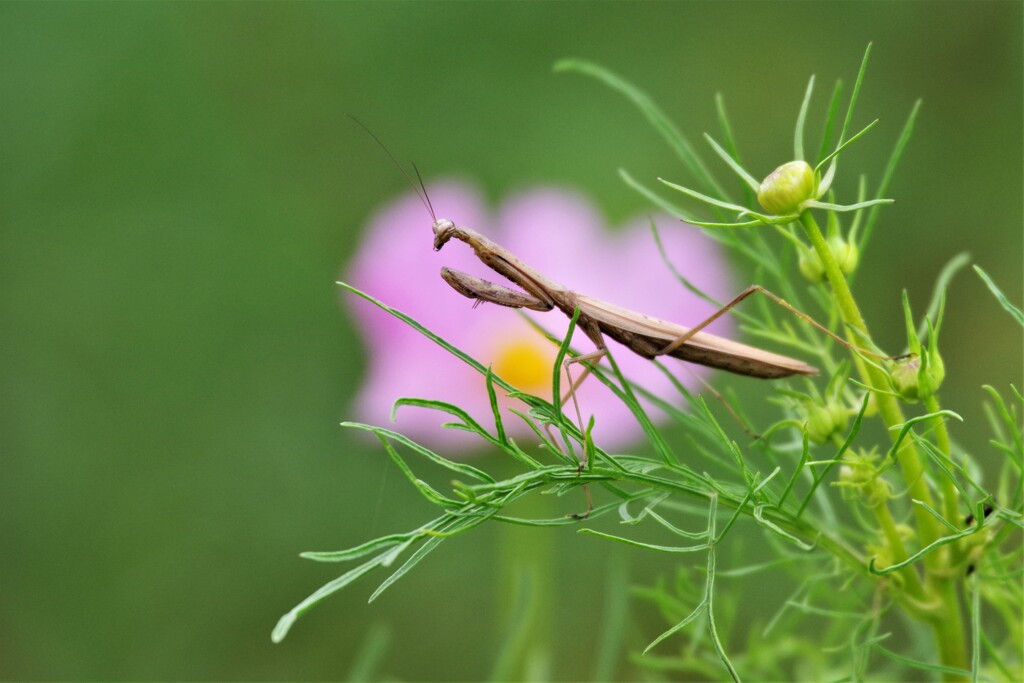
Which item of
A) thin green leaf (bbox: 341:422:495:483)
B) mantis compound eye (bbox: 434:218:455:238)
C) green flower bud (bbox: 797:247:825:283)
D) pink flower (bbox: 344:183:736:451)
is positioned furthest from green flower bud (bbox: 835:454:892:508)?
pink flower (bbox: 344:183:736:451)

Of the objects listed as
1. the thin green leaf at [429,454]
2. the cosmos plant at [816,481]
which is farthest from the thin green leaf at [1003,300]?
the thin green leaf at [429,454]

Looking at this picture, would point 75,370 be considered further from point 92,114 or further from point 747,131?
point 747,131

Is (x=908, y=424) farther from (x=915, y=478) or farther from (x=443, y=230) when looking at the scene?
(x=443, y=230)

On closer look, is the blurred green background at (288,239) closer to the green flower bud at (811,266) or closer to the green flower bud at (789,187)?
the green flower bud at (811,266)

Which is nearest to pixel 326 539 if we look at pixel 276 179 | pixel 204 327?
pixel 204 327

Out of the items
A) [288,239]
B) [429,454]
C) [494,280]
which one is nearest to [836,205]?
[429,454]

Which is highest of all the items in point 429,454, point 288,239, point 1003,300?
point 288,239

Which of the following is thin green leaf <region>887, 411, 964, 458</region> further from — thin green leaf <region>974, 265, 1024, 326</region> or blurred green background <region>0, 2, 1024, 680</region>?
blurred green background <region>0, 2, 1024, 680</region>
